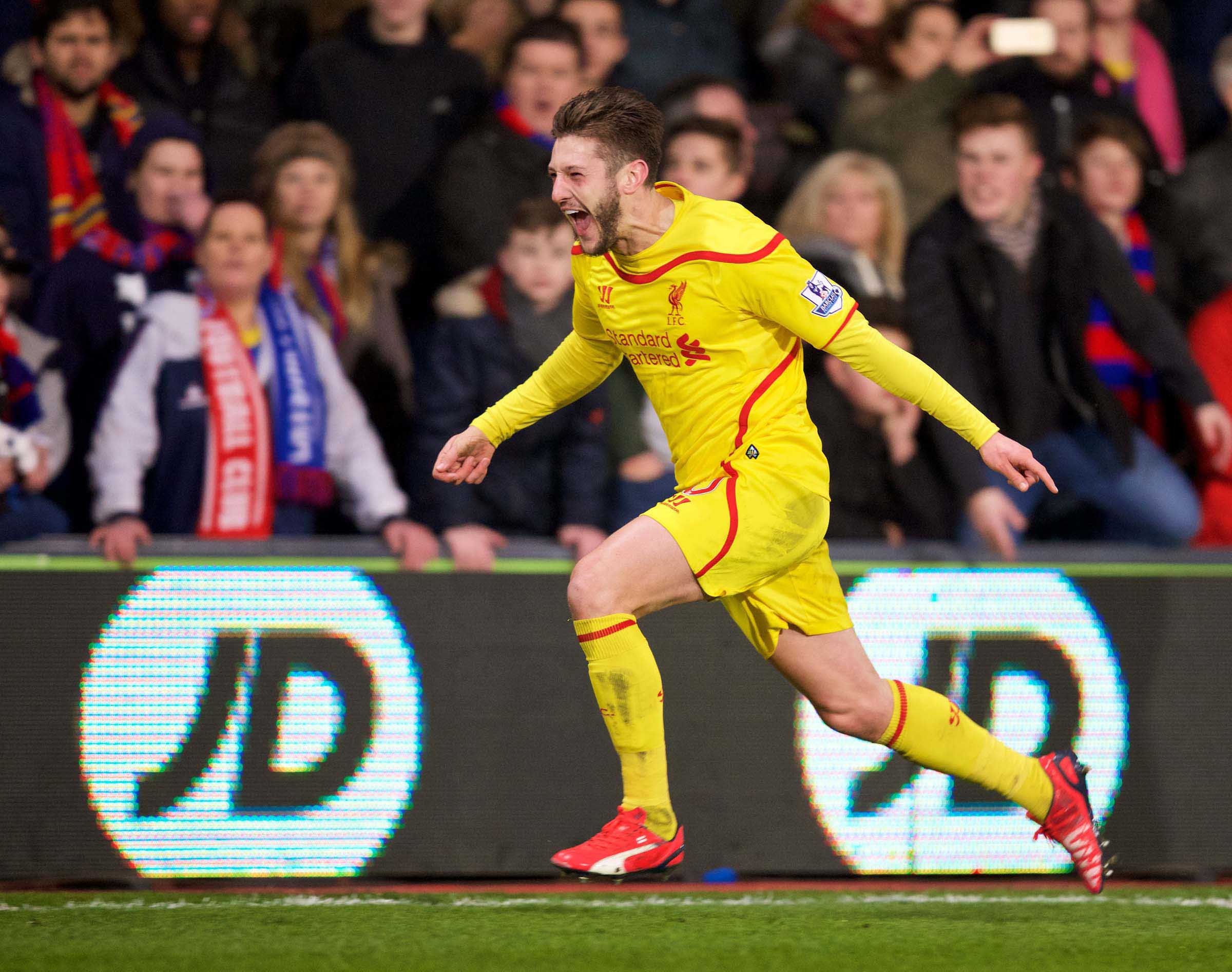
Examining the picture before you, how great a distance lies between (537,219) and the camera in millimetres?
5914

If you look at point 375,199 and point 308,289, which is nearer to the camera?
point 308,289

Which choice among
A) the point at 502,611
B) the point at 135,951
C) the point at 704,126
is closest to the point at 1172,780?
the point at 502,611

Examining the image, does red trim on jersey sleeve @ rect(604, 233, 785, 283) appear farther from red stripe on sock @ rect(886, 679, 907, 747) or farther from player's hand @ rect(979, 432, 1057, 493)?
red stripe on sock @ rect(886, 679, 907, 747)

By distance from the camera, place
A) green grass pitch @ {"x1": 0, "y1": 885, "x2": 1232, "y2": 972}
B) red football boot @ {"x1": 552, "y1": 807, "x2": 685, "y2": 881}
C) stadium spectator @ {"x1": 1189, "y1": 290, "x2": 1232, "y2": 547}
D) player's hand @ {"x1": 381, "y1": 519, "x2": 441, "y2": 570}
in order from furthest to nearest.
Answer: stadium spectator @ {"x1": 1189, "y1": 290, "x2": 1232, "y2": 547} → player's hand @ {"x1": 381, "y1": 519, "x2": 441, "y2": 570} → green grass pitch @ {"x1": 0, "y1": 885, "x2": 1232, "y2": 972} → red football boot @ {"x1": 552, "y1": 807, "x2": 685, "y2": 881}

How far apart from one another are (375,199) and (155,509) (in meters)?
1.55

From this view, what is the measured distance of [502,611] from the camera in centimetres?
545

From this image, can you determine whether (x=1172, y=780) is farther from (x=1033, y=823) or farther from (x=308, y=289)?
(x=308, y=289)

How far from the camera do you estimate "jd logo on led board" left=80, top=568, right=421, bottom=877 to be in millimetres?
5219

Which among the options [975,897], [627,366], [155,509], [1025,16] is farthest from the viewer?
[1025,16]

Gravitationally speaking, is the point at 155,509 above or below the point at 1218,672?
above

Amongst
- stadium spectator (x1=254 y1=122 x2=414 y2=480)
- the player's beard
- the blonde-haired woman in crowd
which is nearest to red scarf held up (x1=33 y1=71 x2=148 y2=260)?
stadium spectator (x1=254 y1=122 x2=414 y2=480)

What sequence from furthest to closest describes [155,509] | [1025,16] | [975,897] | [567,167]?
[1025,16], [155,509], [975,897], [567,167]

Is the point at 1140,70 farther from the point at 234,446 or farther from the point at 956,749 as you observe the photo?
the point at 234,446

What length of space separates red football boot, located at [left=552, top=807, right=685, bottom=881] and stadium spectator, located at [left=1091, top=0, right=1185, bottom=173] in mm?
4500
